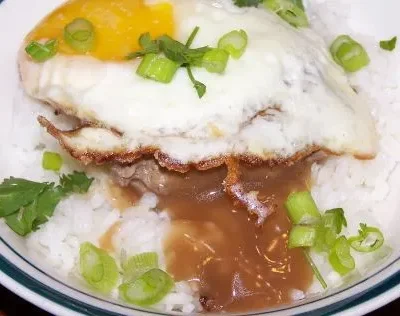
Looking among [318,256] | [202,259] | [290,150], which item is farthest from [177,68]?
[318,256]

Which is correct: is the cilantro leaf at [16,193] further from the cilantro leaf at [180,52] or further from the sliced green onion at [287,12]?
the sliced green onion at [287,12]

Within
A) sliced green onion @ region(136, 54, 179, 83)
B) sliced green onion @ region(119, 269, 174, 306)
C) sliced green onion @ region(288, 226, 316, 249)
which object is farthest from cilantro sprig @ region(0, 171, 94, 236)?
sliced green onion @ region(288, 226, 316, 249)

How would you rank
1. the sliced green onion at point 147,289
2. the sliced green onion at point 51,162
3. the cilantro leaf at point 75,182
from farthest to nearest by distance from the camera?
the sliced green onion at point 51,162
the cilantro leaf at point 75,182
the sliced green onion at point 147,289

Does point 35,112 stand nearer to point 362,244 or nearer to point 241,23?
point 241,23

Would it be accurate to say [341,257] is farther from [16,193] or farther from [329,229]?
[16,193]

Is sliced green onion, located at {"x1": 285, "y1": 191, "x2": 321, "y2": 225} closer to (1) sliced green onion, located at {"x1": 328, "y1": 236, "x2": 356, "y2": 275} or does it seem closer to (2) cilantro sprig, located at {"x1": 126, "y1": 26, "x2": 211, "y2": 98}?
(1) sliced green onion, located at {"x1": 328, "y1": 236, "x2": 356, "y2": 275}

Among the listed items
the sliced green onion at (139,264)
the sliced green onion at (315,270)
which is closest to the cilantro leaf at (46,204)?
the sliced green onion at (139,264)

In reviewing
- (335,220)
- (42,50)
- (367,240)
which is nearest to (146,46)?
(42,50)

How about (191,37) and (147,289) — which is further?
(191,37)
